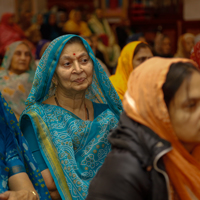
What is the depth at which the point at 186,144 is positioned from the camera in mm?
1211

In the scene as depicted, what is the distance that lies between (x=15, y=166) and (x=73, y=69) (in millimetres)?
638

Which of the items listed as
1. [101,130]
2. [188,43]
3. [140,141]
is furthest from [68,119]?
[188,43]

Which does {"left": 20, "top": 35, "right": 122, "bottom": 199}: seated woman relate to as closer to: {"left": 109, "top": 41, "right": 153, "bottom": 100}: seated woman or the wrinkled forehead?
the wrinkled forehead

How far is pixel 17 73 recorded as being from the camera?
148 inches

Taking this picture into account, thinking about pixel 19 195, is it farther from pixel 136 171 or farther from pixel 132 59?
pixel 132 59

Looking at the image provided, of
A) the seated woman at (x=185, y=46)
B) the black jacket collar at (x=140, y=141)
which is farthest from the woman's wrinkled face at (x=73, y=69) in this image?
the seated woman at (x=185, y=46)

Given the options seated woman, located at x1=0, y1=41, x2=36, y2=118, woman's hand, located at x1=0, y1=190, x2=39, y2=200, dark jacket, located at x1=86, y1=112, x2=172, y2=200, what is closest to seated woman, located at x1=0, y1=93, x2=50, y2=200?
woman's hand, located at x1=0, y1=190, x2=39, y2=200

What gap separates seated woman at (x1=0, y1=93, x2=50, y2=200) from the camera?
1.47m

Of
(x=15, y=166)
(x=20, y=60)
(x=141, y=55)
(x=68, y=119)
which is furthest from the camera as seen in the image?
(x=20, y=60)

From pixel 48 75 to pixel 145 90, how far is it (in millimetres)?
908

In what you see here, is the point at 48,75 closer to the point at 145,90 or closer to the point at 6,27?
the point at 145,90

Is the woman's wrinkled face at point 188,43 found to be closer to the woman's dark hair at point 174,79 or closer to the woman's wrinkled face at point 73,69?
the woman's wrinkled face at point 73,69

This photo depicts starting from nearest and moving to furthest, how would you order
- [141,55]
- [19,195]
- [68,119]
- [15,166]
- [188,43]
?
1. [19,195]
2. [15,166]
3. [68,119]
4. [141,55]
5. [188,43]

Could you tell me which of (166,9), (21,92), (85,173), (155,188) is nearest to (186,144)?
(155,188)
